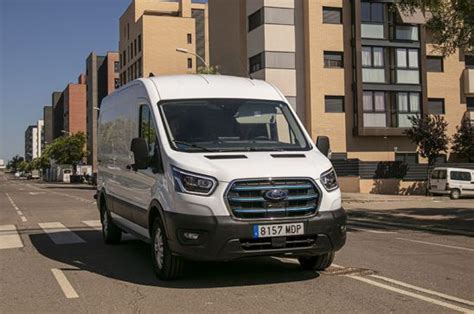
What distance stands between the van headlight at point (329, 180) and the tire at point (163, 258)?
6.26 feet

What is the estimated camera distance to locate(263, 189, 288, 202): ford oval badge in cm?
654

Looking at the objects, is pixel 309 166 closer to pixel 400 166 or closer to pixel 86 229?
pixel 86 229

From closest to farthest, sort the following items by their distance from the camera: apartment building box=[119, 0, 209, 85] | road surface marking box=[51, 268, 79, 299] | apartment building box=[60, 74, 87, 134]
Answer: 1. road surface marking box=[51, 268, 79, 299]
2. apartment building box=[119, 0, 209, 85]
3. apartment building box=[60, 74, 87, 134]

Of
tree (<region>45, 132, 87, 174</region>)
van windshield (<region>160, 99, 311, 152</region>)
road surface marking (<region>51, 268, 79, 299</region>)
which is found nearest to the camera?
road surface marking (<region>51, 268, 79, 299</region>)

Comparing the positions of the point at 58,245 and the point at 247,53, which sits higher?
the point at 247,53

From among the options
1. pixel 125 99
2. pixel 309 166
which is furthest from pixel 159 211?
pixel 125 99

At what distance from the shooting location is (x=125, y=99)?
31.1 ft

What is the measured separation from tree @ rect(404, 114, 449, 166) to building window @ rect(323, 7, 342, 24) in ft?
27.2

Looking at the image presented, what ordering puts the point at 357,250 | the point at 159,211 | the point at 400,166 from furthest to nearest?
the point at 400,166 → the point at 357,250 → the point at 159,211

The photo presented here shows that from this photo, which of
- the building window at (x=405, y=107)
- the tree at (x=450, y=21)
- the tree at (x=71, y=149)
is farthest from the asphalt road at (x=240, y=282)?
the tree at (x=71, y=149)

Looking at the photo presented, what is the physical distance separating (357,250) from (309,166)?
3.74 m

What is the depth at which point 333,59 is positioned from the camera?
3966 cm

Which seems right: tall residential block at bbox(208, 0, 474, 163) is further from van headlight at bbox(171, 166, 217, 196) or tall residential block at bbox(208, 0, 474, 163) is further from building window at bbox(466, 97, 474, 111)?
van headlight at bbox(171, 166, 217, 196)

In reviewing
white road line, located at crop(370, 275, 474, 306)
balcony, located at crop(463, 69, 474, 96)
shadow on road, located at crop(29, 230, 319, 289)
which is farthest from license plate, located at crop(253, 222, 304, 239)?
balcony, located at crop(463, 69, 474, 96)
